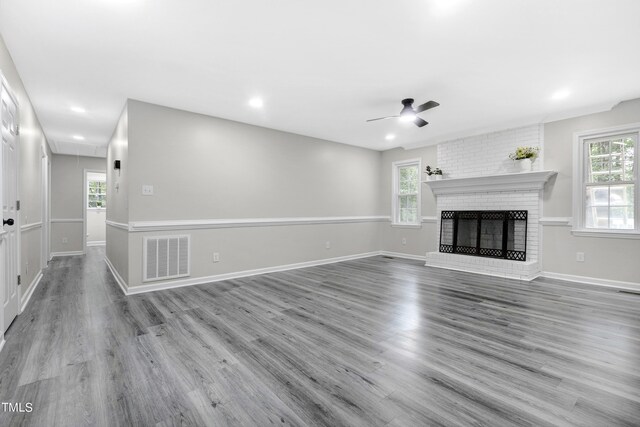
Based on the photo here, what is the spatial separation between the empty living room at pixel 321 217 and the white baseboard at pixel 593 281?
A: 1.1 inches

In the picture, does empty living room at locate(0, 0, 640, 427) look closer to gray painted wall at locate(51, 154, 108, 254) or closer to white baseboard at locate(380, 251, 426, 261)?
white baseboard at locate(380, 251, 426, 261)

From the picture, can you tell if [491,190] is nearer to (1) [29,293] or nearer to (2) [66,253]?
(1) [29,293]

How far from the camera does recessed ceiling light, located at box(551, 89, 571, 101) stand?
360 centimetres

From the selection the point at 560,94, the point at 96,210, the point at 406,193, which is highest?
the point at 560,94

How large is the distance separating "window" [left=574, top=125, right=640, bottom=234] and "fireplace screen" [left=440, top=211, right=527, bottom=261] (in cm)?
78

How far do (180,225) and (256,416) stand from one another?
3140 millimetres

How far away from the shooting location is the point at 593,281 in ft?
13.9

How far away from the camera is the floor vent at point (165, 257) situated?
12.6 ft

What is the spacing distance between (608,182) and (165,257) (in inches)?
245

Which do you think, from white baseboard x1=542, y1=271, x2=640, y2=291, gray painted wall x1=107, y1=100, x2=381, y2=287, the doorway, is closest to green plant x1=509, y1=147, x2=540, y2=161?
white baseboard x1=542, y1=271, x2=640, y2=291

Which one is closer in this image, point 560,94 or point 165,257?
point 560,94

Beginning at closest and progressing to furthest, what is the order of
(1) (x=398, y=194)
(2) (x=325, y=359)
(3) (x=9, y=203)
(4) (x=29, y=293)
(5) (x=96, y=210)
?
(2) (x=325, y=359), (3) (x=9, y=203), (4) (x=29, y=293), (1) (x=398, y=194), (5) (x=96, y=210)

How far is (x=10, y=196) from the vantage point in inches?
106

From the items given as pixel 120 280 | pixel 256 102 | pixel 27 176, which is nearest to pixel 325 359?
pixel 256 102
